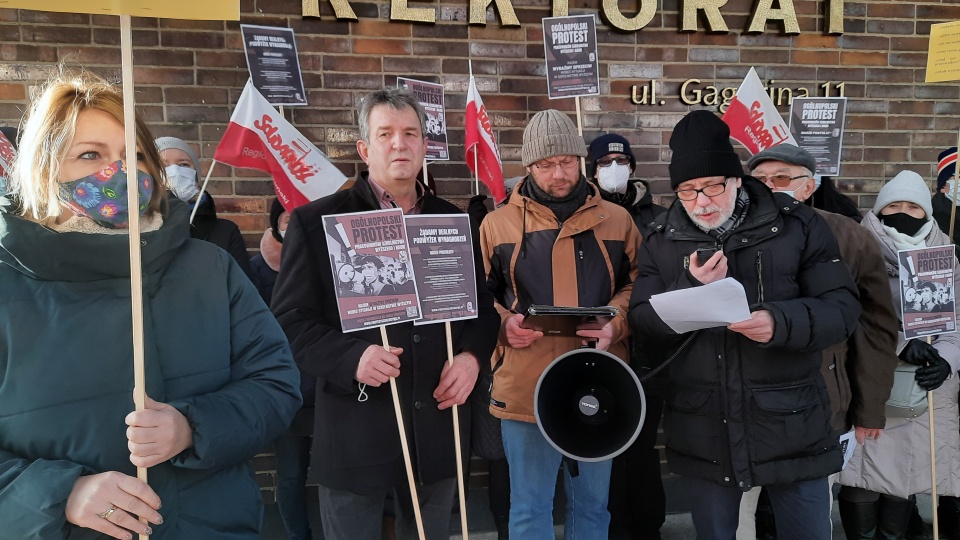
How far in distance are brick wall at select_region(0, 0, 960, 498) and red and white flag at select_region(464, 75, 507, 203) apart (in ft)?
1.56

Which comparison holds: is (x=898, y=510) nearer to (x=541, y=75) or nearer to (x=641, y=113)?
(x=641, y=113)

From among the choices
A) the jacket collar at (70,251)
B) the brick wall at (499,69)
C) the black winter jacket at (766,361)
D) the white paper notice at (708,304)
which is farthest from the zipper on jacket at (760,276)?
the brick wall at (499,69)

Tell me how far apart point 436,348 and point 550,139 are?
105 cm

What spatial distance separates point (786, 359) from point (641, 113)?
242cm

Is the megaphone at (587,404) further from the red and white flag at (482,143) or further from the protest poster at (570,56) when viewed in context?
the protest poster at (570,56)

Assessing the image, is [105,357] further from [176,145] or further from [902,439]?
[902,439]

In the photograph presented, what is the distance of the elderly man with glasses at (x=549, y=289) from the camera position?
2.64 meters

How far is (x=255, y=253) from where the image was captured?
12.8ft

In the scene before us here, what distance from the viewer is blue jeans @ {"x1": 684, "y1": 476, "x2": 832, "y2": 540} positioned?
7.30 feet

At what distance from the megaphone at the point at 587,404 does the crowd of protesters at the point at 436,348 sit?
0.16 metres

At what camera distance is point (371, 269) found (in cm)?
196

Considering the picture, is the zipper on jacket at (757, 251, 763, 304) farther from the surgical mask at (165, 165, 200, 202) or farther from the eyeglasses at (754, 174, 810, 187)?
the surgical mask at (165, 165, 200, 202)

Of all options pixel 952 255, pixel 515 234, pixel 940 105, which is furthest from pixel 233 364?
pixel 940 105

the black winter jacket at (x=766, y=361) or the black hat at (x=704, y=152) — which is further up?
the black hat at (x=704, y=152)
